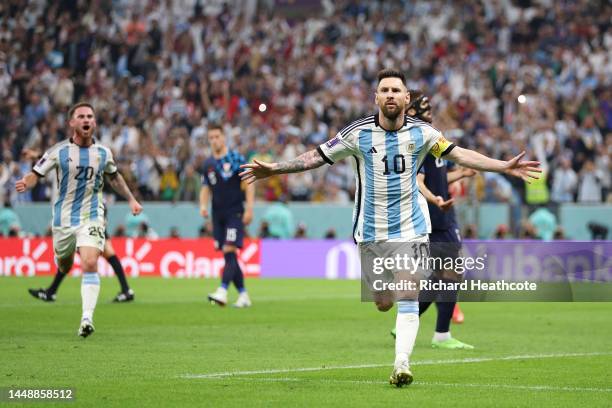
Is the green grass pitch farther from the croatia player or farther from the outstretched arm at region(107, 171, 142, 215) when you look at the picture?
the outstretched arm at region(107, 171, 142, 215)

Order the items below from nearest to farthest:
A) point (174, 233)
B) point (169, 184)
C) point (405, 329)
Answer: point (405, 329)
point (174, 233)
point (169, 184)

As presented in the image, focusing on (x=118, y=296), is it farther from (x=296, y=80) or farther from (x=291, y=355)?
(x=296, y=80)

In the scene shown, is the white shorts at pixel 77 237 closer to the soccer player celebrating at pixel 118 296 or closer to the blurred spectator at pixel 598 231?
the soccer player celebrating at pixel 118 296

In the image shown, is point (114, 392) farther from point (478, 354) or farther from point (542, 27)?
point (542, 27)

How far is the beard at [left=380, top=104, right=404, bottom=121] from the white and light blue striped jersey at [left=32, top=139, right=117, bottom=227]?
490cm

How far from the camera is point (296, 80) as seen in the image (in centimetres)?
3238

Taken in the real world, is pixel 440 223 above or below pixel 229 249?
above

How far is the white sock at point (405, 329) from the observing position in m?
9.52

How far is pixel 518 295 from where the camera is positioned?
68.4 ft

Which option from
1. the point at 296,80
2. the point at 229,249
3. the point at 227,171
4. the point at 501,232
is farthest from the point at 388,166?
the point at 296,80

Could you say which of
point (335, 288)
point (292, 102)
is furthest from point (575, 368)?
point (292, 102)

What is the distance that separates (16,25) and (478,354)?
77.1 feet

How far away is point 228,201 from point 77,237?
5329mm

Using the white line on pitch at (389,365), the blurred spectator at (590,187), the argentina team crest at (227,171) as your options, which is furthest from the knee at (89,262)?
the blurred spectator at (590,187)
